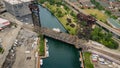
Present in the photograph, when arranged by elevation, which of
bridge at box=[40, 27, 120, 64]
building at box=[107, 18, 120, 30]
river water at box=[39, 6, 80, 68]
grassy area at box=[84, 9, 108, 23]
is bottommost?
Result: river water at box=[39, 6, 80, 68]

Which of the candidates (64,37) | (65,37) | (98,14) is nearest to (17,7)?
(64,37)

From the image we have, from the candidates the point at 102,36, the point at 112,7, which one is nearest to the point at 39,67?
the point at 102,36

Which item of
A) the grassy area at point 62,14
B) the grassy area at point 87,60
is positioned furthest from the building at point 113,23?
the grassy area at point 87,60

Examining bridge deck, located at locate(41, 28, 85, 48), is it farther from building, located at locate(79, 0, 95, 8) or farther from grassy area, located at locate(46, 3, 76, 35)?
building, located at locate(79, 0, 95, 8)

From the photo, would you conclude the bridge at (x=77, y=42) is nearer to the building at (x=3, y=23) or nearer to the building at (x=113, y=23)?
the building at (x=3, y=23)

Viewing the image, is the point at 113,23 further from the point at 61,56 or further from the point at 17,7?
the point at 17,7

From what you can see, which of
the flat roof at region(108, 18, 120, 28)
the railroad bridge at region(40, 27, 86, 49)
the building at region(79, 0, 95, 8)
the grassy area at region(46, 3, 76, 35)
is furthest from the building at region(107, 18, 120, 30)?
the railroad bridge at region(40, 27, 86, 49)

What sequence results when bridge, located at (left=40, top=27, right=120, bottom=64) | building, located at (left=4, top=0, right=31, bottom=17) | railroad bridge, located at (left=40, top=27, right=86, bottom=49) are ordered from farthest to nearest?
building, located at (left=4, top=0, right=31, bottom=17) < railroad bridge, located at (left=40, top=27, right=86, bottom=49) < bridge, located at (left=40, top=27, right=120, bottom=64)
